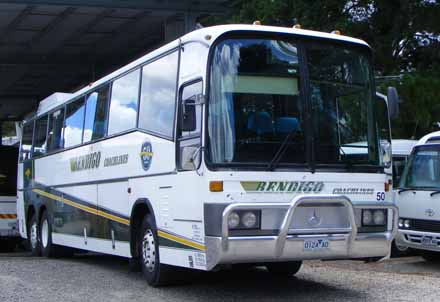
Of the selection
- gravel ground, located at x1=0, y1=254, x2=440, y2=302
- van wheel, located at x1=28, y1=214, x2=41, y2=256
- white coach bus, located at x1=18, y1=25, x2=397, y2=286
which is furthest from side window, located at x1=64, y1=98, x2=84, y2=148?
white coach bus, located at x1=18, y1=25, x2=397, y2=286

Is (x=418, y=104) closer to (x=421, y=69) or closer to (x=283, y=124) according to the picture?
(x=421, y=69)

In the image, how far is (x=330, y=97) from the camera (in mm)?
8656

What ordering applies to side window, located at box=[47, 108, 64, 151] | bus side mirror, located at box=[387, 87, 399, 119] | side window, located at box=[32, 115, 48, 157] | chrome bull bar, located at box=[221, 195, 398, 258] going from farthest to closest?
side window, located at box=[32, 115, 48, 157] → side window, located at box=[47, 108, 64, 151] → bus side mirror, located at box=[387, 87, 399, 119] → chrome bull bar, located at box=[221, 195, 398, 258]

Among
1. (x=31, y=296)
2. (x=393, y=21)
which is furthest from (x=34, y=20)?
(x=31, y=296)

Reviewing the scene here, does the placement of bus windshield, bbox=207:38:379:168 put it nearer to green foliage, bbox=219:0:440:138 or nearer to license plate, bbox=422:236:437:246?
license plate, bbox=422:236:437:246

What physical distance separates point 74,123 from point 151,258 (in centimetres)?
490

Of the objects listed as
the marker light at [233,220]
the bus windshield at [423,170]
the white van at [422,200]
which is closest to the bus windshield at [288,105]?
the marker light at [233,220]

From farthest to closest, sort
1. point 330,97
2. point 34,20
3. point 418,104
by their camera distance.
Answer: point 34,20
point 418,104
point 330,97

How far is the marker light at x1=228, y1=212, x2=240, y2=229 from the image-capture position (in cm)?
772

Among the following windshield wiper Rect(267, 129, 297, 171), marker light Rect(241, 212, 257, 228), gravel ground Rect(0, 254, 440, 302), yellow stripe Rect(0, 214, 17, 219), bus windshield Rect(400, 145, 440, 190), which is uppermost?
windshield wiper Rect(267, 129, 297, 171)

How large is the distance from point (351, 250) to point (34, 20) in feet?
47.8

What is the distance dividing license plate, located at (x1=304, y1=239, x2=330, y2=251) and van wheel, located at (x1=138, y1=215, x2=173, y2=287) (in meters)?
2.23

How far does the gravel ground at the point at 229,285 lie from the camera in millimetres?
9031

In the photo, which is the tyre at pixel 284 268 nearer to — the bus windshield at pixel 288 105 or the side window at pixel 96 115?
the bus windshield at pixel 288 105
